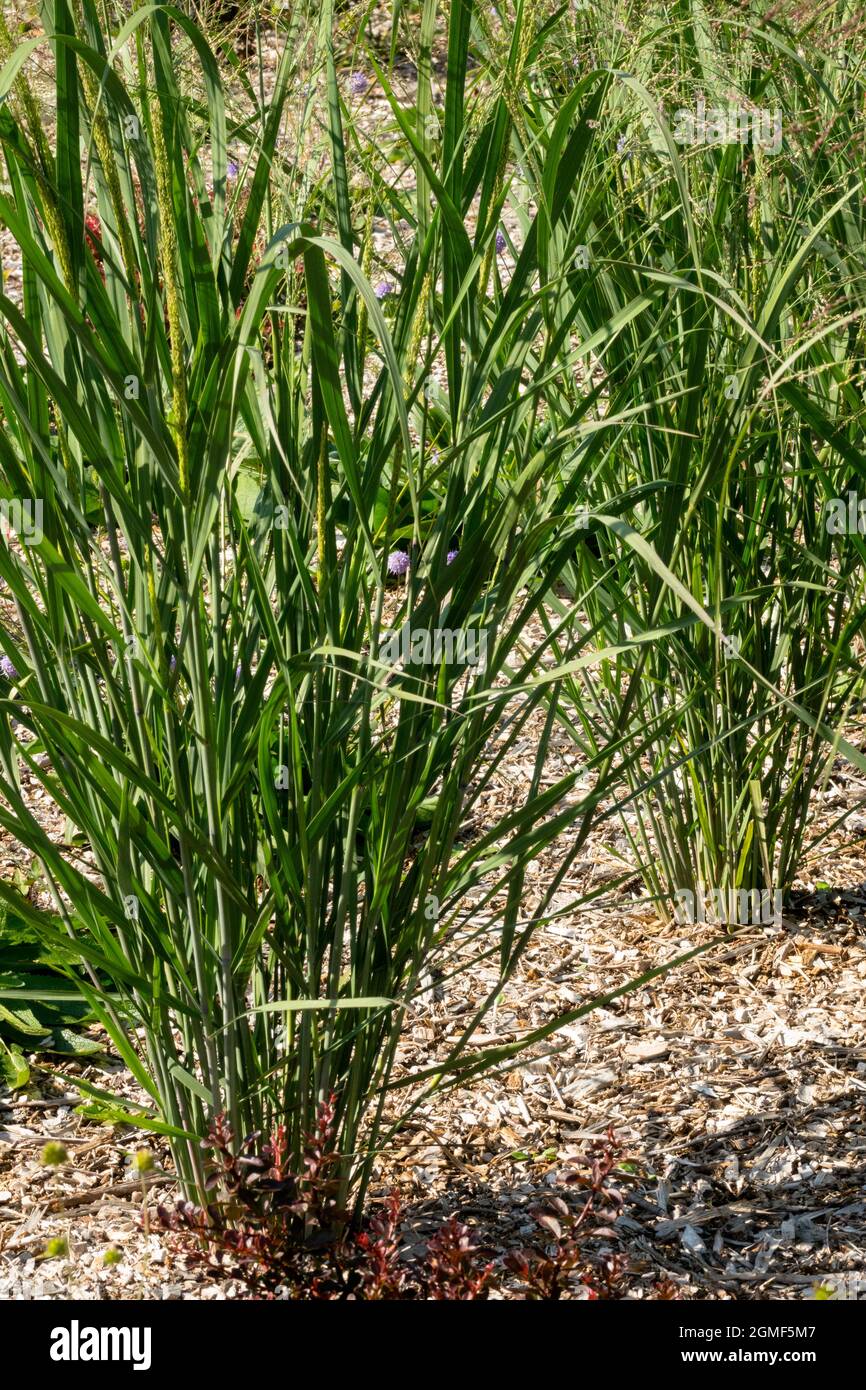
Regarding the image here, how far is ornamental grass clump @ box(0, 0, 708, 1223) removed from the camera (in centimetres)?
125

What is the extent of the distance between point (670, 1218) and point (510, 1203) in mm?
240

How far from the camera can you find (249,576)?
144 centimetres

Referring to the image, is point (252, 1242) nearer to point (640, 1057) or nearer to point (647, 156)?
point (640, 1057)

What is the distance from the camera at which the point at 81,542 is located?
1.44 m
